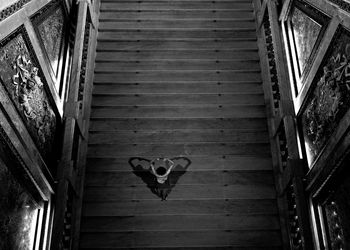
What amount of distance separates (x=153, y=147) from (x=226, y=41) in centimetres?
221

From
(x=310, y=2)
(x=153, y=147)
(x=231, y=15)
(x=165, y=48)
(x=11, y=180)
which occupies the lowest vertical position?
(x=11, y=180)

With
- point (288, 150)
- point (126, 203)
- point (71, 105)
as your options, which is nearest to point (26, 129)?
point (71, 105)

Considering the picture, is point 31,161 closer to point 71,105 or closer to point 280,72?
point 71,105

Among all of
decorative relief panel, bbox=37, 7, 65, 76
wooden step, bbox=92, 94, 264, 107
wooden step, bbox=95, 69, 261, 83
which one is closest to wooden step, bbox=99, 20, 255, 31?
wooden step, bbox=95, 69, 261, 83

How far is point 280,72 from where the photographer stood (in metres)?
6.26

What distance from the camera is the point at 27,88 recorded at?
484 centimetres

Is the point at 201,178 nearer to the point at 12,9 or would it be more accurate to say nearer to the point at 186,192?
the point at 186,192

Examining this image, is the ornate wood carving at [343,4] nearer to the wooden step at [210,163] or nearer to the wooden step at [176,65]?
the wooden step at [210,163]

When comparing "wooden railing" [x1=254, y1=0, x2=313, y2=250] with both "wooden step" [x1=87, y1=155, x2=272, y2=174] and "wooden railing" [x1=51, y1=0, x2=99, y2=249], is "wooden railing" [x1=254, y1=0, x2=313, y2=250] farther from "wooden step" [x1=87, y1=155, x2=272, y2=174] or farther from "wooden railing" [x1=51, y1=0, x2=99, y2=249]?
"wooden railing" [x1=51, y1=0, x2=99, y2=249]

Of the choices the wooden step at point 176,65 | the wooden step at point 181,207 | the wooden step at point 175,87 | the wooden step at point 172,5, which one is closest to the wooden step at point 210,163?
the wooden step at point 181,207

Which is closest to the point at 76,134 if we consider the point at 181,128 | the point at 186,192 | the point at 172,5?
the point at 181,128

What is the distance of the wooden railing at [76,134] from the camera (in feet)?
17.1

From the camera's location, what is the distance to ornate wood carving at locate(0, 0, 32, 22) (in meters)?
4.23

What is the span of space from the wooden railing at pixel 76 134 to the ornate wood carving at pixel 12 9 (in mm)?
1447
